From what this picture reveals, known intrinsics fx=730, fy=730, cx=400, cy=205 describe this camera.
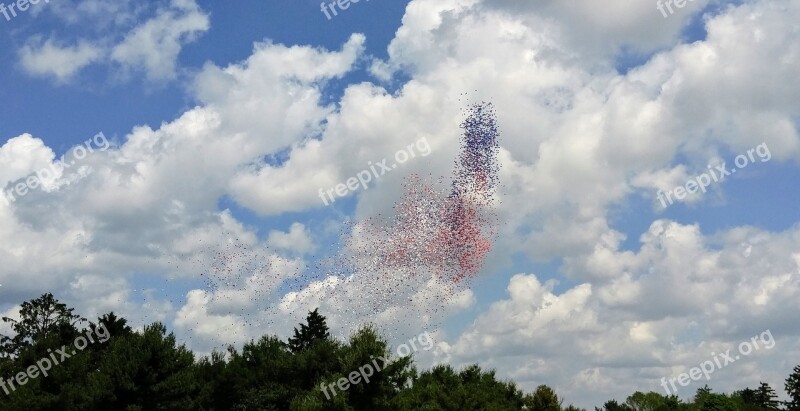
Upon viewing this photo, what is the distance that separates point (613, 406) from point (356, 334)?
306 feet

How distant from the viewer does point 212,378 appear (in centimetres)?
7294

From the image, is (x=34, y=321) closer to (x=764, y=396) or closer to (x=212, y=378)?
(x=212, y=378)

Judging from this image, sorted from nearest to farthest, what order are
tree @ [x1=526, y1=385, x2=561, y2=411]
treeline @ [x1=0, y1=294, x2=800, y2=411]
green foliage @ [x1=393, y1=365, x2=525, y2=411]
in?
treeline @ [x1=0, y1=294, x2=800, y2=411], green foliage @ [x1=393, y1=365, x2=525, y2=411], tree @ [x1=526, y1=385, x2=561, y2=411]

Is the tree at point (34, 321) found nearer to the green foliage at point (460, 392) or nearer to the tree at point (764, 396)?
the green foliage at point (460, 392)

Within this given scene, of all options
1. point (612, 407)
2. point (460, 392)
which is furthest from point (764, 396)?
point (460, 392)

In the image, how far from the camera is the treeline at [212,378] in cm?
5641

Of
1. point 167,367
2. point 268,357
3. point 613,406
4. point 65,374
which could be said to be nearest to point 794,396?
point 613,406

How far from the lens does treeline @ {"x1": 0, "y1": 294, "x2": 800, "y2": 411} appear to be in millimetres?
56406

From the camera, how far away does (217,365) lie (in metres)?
74.5

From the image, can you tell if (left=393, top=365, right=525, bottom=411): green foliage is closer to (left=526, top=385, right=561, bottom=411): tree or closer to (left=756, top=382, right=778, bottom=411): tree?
(left=526, top=385, right=561, bottom=411): tree

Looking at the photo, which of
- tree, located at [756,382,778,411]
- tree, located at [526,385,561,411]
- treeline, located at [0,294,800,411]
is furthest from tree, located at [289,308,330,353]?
tree, located at [756,382,778,411]

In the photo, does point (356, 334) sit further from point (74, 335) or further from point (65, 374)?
point (74, 335)

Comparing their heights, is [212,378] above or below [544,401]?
above

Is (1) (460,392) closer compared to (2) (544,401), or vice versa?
(1) (460,392)
